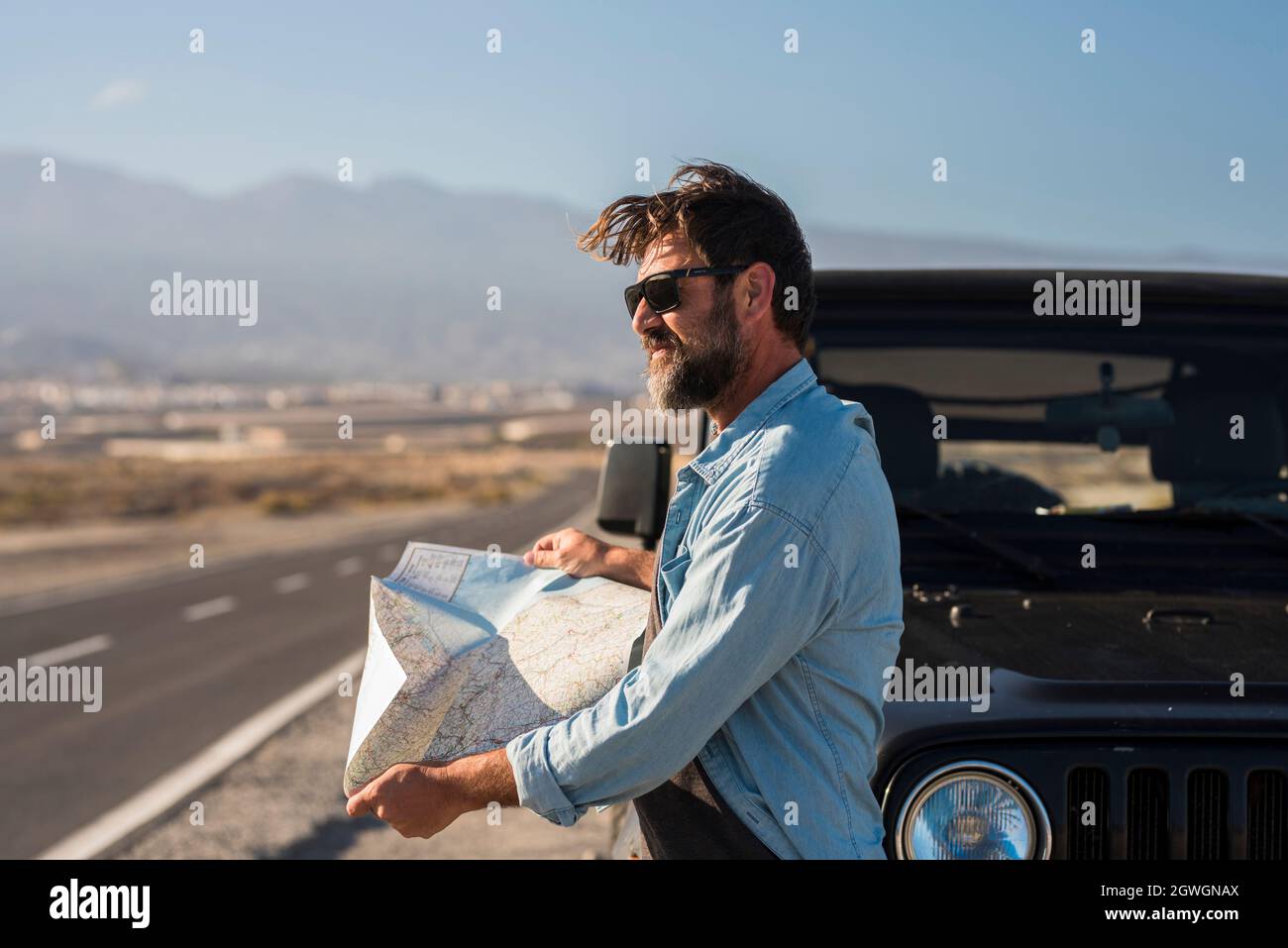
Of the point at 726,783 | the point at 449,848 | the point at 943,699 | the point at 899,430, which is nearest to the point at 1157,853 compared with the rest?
the point at 943,699

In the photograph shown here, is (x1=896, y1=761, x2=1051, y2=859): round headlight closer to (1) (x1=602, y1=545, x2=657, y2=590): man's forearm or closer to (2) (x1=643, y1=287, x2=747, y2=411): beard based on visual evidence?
(1) (x1=602, y1=545, x2=657, y2=590): man's forearm

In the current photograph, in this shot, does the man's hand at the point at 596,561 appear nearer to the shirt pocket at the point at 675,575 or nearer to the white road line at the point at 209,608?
the shirt pocket at the point at 675,575

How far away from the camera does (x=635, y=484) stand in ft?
10.4

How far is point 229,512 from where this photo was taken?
44.8 m

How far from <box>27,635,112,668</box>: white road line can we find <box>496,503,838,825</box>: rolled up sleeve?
425 inches

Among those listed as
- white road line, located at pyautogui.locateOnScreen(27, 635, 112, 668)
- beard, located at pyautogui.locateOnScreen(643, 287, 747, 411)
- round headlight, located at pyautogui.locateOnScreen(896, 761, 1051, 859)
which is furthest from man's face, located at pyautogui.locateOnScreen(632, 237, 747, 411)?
white road line, located at pyautogui.locateOnScreen(27, 635, 112, 668)

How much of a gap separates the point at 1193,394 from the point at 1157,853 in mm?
1807

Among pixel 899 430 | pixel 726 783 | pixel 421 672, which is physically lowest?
pixel 726 783

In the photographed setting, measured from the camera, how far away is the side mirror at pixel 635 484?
124 inches

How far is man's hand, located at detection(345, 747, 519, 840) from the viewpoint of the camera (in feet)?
6.35

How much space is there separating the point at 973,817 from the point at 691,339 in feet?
3.35

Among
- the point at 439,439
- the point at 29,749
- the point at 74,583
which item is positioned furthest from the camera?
the point at 439,439

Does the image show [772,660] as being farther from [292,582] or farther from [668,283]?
[292,582]
